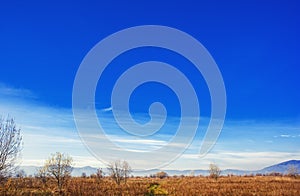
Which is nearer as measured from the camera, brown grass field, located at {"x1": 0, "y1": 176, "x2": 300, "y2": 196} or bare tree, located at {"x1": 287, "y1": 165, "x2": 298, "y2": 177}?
brown grass field, located at {"x1": 0, "y1": 176, "x2": 300, "y2": 196}

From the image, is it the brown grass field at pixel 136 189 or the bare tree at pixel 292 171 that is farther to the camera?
the bare tree at pixel 292 171

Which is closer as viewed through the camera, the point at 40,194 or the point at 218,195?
the point at 40,194

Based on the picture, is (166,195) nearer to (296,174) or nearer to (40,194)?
(40,194)

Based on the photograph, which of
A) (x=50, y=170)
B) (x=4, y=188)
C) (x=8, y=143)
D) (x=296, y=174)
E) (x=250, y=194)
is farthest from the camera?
(x=296, y=174)

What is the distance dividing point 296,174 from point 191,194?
39.9 meters

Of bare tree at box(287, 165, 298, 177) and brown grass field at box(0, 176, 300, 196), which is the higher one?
bare tree at box(287, 165, 298, 177)

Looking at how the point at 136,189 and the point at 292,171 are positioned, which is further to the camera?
the point at 292,171

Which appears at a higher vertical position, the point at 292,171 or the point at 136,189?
the point at 292,171

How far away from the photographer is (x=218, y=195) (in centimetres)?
2877

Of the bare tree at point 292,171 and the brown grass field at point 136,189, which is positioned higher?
the bare tree at point 292,171

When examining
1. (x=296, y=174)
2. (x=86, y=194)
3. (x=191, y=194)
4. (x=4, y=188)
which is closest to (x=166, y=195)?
(x=191, y=194)

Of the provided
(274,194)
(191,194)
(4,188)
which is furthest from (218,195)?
(4,188)

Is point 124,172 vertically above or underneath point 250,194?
above

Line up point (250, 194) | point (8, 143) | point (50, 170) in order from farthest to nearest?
1. point (250, 194)
2. point (50, 170)
3. point (8, 143)
